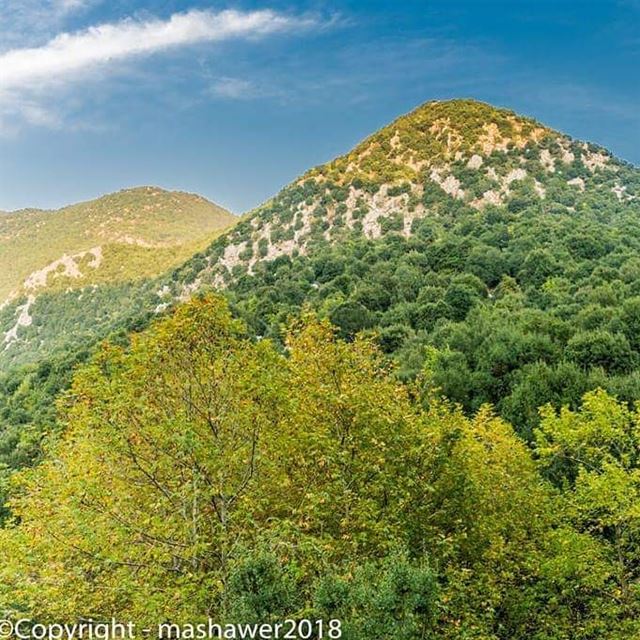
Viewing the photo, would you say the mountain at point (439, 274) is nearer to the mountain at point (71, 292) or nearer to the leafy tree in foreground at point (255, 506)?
the mountain at point (71, 292)

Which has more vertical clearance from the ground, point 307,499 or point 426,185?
point 426,185

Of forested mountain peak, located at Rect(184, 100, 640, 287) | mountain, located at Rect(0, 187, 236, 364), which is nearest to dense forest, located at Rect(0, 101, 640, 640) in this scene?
forested mountain peak, located at Rect(184, 100, 640, 287)

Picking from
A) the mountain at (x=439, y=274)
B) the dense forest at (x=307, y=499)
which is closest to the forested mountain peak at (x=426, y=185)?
the mountain at (x=439, y=274)

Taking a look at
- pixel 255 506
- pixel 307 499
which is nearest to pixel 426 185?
pixel 307 499

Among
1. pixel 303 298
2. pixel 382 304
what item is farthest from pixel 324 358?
pixel 303 298

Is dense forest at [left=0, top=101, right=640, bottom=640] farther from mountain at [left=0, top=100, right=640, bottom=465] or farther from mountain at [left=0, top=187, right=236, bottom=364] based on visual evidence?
mountain at [left=0, top=187, right=236, bottom=364]

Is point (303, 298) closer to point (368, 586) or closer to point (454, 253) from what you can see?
point (454, 253)

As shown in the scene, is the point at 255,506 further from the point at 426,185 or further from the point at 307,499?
the point at 426,185

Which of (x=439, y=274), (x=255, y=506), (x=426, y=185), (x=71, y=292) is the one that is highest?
(x=426, y=185)

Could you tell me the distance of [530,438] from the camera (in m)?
38.2

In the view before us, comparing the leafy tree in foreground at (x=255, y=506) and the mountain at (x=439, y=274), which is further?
the mountain at (x=439, y=274)

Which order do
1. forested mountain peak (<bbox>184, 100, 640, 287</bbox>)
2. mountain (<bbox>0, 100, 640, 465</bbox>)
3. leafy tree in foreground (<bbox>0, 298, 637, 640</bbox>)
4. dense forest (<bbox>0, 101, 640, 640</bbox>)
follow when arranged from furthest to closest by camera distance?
forested mountain peak (<bbox>184, 100, 640, 287</bbox>), mountain (<bbox>0, 100, 640, 465</bbox>), dense forest (<bbox>0, 101, 640, 640</bbox>), leafy tree in foreground (<bbox>0, 298, 637, 640</bbox>)

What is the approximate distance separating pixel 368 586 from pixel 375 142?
134909 millimetres

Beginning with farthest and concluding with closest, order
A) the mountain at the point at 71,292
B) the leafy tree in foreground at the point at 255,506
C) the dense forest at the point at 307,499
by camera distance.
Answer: the mountain at the point at 71,292
the dense forest at the point at 307,499
the leafy tree in foreground at the point at 255,506
